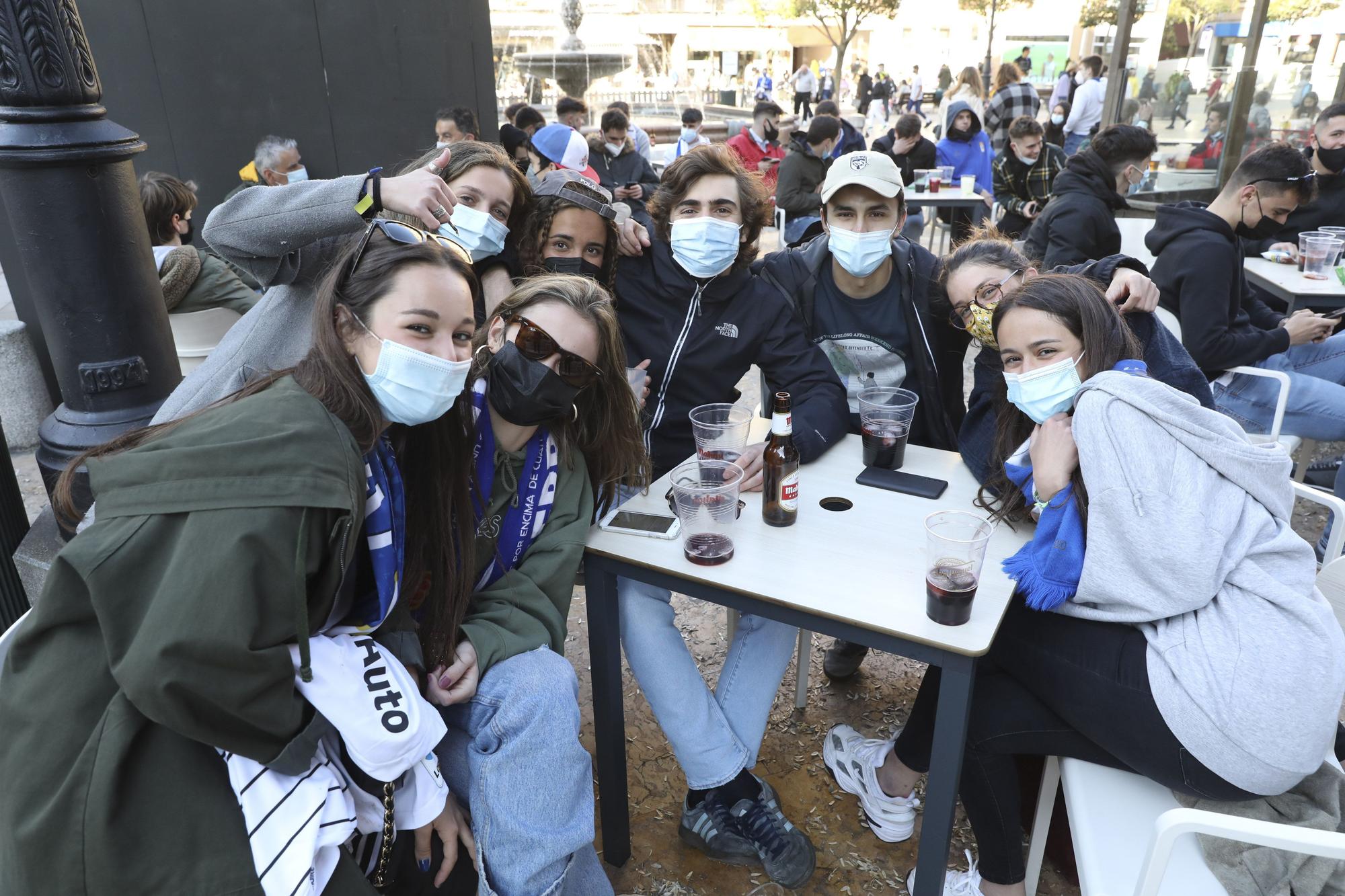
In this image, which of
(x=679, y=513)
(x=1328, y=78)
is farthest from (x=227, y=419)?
(x=1328, y=78)

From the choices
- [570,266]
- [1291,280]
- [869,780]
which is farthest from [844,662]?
[1291,280]

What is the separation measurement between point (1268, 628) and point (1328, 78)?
987 centimetres

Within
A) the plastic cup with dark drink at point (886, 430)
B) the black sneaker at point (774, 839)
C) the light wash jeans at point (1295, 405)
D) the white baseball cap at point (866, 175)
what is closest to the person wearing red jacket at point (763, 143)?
the light wash jeans at point (1295, 405)

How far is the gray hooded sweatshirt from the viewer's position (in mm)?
1628

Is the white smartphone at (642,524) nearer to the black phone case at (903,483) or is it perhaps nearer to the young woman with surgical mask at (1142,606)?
the black phone case at (903,483)

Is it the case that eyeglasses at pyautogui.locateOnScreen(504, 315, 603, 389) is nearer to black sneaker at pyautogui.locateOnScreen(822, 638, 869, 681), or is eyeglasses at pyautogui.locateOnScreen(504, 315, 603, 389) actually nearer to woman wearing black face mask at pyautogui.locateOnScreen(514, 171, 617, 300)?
woman wearing black face mask at pyautogui.locateOnScreen(514, 171, 617, 300)

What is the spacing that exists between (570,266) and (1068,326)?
5.05ft

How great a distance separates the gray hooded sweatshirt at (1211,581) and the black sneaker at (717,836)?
1218 millimetres

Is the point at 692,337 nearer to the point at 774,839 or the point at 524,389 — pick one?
the point at 524,389

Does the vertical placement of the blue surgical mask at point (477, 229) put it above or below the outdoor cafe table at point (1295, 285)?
above

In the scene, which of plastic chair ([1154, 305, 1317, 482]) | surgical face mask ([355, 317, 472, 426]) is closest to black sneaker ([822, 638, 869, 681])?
plastic chair ([1154, 305, 1317, 482])

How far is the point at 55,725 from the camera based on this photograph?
1.34 m

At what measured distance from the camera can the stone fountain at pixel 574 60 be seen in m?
14.3

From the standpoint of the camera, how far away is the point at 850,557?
6.81 feet
